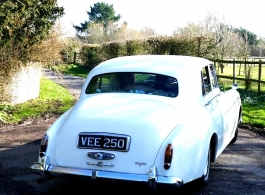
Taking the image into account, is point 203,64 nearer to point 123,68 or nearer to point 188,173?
point 123,68

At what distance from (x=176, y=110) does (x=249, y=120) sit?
20.7 feet

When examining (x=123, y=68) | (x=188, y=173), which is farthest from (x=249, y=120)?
(x=188, y=173)

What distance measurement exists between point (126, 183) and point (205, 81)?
2527mm

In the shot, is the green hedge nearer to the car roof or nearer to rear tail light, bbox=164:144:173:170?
the car roof

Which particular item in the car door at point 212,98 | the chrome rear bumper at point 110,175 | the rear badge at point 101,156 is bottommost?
the chrome rear bumper at point 110,175

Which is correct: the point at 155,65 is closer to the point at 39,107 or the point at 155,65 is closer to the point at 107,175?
the point at 107,175

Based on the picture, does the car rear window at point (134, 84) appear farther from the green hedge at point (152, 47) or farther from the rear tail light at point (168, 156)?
the green hedge at point (152, 47)

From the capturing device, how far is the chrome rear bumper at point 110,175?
14.5ft

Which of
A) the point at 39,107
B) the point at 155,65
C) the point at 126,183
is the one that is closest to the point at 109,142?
the point at 126,183

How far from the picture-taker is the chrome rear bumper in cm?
441

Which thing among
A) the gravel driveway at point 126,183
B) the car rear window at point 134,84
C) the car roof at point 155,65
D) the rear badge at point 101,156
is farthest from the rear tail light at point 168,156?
the car roof at point 155,65

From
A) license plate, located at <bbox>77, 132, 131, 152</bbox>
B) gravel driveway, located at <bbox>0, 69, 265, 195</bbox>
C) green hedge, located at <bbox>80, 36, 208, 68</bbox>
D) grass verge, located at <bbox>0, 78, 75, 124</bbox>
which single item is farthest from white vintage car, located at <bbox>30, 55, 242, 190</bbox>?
green hedge, located at <bbox>80, 36, 208, 68</bbox>

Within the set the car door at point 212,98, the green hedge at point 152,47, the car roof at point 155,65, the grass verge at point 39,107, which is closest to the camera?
the car roof at point 155,65

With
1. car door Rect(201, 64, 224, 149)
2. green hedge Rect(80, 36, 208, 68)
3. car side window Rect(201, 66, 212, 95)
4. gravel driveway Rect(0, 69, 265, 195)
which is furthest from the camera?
green hedge Rect(80, 36, 208, 68)
